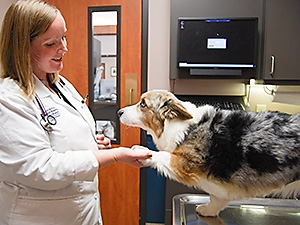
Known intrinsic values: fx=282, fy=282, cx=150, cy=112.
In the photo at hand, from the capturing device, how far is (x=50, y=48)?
1092 mm

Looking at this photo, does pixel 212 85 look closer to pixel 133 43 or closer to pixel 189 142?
pixel 133 43

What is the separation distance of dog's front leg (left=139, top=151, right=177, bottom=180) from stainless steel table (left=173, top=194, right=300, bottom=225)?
0.33 m

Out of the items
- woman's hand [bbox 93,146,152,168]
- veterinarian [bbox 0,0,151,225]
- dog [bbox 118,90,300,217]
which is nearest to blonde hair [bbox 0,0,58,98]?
veterinarian [bbox 0,0,151,225]

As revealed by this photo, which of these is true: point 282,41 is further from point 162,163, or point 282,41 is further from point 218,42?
point 162,163

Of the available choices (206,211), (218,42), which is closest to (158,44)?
(218,42)

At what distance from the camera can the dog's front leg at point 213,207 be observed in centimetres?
115

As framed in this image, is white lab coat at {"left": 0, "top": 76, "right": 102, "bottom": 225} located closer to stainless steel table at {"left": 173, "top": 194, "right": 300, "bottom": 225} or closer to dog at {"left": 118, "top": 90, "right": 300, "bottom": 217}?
dog at {"left": 118, "top": 90, "right": 300, "bottom": 217}

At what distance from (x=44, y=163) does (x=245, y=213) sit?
939 mm

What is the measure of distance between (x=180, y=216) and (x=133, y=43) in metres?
1.84

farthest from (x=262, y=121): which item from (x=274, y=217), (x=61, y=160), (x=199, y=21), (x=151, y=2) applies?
(x=151, y=2)

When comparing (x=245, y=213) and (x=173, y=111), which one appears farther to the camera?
(x=245, y=213)

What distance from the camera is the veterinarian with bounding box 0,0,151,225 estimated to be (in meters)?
0.94

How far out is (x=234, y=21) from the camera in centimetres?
225

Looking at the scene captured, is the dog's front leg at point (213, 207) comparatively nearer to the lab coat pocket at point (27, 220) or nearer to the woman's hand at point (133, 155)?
the woman's hand at point (133, 155)
